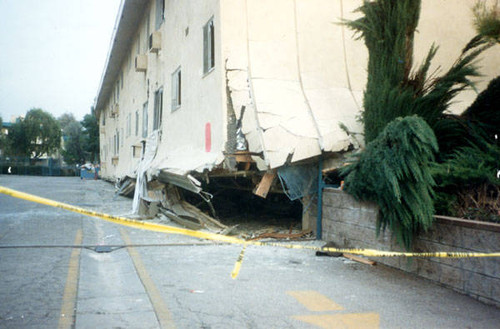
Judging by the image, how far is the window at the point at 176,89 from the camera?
522 inches

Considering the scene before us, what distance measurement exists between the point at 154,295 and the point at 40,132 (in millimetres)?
68969

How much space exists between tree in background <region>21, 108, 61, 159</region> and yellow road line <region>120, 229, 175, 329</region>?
64465mm

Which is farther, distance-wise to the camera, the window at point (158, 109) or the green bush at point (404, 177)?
the window at point (158, 109)

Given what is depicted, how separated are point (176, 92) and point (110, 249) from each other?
23.8ft

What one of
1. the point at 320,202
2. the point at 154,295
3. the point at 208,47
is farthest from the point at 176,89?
the point at 154,295

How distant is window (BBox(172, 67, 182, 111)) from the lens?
1325cm

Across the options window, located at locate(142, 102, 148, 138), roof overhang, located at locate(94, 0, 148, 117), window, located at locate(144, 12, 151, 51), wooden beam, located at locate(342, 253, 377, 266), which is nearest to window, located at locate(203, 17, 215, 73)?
wooden beam, located at locate(342, 253, 377, 266)

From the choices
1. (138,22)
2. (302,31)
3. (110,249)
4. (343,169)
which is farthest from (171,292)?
(138,22)

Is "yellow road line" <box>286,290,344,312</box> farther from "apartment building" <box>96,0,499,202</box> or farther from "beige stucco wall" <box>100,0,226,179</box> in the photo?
"beige stucco wall" <box>100,0,226,179</box>

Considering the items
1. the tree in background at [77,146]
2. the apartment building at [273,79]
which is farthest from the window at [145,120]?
the tree in background at [77,146]

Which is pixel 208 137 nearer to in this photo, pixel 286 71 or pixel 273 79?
pixel 273 79

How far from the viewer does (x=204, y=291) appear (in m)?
5.04

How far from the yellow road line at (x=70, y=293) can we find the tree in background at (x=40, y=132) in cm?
6420

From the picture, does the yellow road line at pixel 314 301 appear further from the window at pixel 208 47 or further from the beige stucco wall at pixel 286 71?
the window at pixel 208 47
